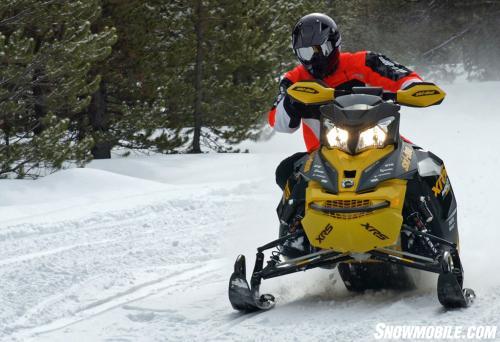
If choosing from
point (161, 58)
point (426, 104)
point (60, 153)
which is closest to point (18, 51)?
point (60, 153)

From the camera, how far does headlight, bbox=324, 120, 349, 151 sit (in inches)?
198

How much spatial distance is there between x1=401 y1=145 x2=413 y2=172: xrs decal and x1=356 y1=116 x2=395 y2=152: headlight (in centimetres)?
15

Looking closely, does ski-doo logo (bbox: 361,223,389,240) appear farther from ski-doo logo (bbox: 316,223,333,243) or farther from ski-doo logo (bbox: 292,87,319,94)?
ski-doo logo (bbox: 292,87,319,94)

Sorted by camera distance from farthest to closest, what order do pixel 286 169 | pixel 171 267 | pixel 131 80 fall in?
pixel 131 80, pixel 171 267, pixel 286 169

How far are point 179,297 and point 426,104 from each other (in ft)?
7.66

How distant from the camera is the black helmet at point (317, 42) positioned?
555 cm

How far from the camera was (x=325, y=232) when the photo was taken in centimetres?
483

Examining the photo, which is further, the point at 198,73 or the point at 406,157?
the point at 198,73

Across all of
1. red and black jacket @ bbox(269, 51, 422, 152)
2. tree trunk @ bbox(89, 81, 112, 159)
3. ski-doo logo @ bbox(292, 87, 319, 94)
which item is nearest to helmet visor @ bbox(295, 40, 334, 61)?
red and black jacket @ bbox(269, 51, 422, 152)

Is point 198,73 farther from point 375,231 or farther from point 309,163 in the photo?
point 375,231

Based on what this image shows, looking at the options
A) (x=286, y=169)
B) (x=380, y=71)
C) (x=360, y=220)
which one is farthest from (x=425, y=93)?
(x=286, y=169)

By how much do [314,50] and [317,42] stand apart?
0.25 ft

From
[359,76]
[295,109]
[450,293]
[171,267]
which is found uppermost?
[359,76]

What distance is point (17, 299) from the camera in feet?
19.6
